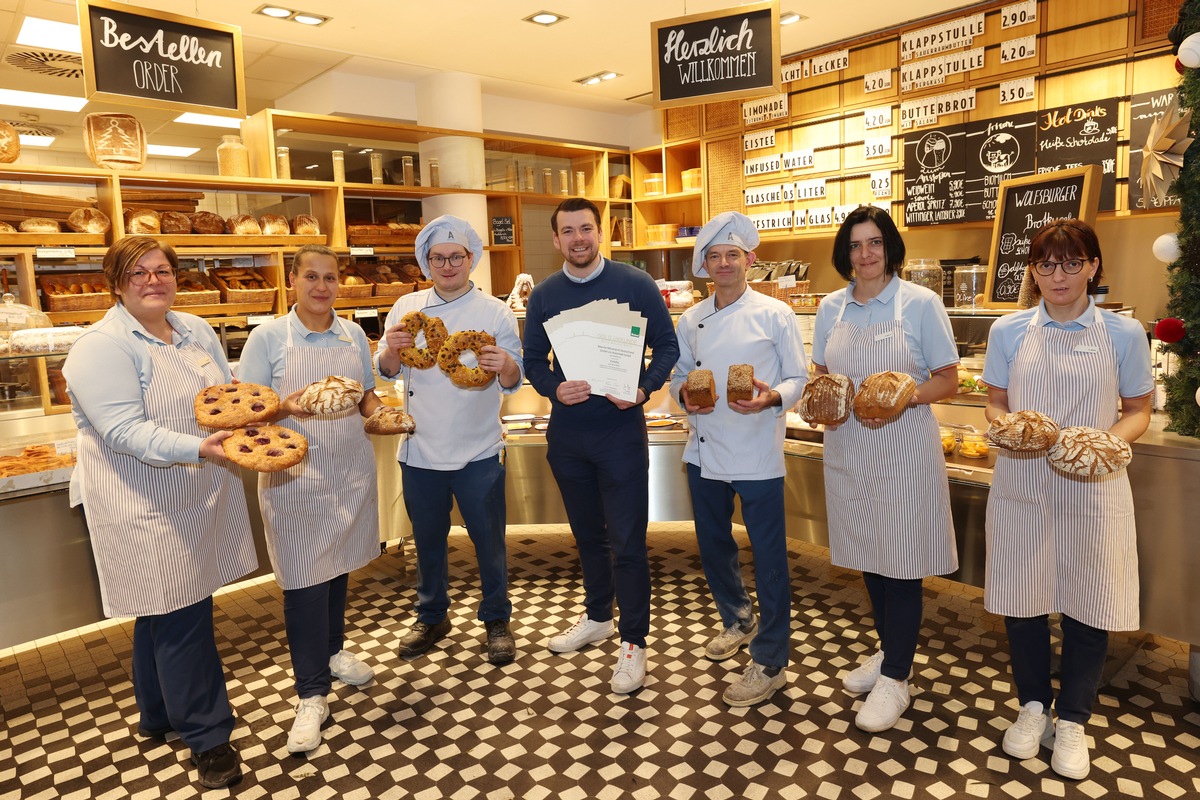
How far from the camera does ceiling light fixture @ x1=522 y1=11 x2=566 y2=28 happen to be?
5.49m

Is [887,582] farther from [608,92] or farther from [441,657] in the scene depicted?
[608,92]

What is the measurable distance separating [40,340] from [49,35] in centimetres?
397

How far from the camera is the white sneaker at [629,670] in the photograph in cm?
279

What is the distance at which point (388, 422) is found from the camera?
271cm

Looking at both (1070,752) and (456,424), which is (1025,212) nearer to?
(1070,752)

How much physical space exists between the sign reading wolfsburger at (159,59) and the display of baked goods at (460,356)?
7.15ft

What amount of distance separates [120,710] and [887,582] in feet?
8.88

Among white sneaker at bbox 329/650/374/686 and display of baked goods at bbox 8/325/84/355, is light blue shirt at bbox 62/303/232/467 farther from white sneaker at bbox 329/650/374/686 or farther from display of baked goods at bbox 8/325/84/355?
white sneaker at bbox 329/650/374/686

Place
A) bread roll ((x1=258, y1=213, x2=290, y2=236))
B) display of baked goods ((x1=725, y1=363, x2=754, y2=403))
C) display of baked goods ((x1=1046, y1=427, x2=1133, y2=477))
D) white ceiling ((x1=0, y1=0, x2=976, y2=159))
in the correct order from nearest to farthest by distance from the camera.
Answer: display of baked goods ((x1=1046, y1=427, x2=1133, y2=477))
display of baked goods ((x1=725, y1=363, x2=754, y2=403))
white ceiling ((x1=0, y1=0, x2=976, y2=159))
bread roll ((x1=258, y1=213, x2=290, y2=236))

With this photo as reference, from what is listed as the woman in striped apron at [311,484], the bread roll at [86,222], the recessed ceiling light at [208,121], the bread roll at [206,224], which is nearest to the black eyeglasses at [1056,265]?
the woman in striped apron at [311,484]

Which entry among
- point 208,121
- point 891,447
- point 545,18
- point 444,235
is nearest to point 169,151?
point 208,121

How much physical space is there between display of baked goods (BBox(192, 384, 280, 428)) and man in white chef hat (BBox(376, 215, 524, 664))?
2.14 ft

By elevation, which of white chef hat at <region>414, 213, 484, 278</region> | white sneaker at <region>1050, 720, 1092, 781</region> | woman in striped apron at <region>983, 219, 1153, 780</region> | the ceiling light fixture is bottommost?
white sneaker at <region>1050, 720, 1092, 781</region>

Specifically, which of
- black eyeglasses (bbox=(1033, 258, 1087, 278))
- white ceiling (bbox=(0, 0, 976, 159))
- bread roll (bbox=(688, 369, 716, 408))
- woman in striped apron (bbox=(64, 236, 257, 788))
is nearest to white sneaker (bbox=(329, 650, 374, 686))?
woman in striped apron (bbox=(64, 236, 257, 788))
